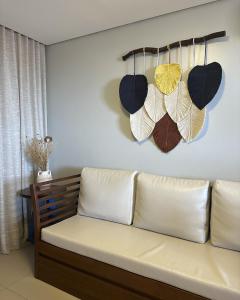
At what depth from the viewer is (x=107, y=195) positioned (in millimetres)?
2197

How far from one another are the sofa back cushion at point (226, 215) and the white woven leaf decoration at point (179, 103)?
2.21ft

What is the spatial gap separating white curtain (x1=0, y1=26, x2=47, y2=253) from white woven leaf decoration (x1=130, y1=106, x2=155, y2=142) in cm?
122

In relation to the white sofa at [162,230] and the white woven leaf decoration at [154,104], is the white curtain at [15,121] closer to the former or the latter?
the white sofa at [162,230]

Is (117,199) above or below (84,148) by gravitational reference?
below

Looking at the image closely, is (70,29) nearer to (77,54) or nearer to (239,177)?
(77,54)

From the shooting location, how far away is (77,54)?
2.64m

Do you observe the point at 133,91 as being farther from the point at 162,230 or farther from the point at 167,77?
the point at 162,230

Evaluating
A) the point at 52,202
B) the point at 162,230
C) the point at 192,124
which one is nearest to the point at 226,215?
the point at 162,230

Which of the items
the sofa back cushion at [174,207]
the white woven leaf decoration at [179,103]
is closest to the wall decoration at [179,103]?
the white woven leaf decoration at [179,103]

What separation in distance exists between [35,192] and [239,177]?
68.6 inches

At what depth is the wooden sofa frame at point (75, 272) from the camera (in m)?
1.48

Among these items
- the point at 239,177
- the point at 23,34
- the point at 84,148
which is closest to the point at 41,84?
the point at 23,34

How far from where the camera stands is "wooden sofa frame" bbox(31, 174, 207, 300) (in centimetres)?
148

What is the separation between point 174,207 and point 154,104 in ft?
3.16
